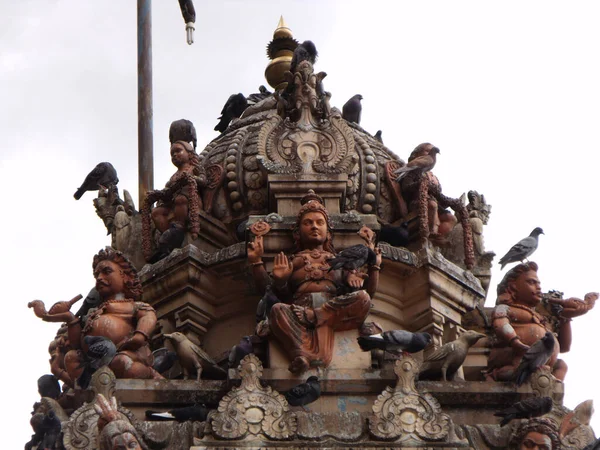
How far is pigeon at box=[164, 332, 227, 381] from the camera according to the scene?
30469 millimetres

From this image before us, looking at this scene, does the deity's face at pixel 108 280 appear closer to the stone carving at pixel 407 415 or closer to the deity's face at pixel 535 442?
the stone carving at pixel 407 415

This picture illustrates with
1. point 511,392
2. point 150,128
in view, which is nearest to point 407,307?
point 511,392

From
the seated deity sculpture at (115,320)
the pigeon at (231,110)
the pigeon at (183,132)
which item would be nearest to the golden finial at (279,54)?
the pigeon at (231,110)

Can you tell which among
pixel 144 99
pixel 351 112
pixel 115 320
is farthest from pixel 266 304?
pixel 144 99

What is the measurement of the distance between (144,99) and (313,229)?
7.97 meters

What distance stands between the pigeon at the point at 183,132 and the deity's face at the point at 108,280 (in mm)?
4331

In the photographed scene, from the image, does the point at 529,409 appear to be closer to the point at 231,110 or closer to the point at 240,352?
the point at 240,352

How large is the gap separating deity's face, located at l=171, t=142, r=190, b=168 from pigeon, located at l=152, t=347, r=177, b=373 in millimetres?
4113

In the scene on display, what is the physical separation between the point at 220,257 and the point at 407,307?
9.31ft

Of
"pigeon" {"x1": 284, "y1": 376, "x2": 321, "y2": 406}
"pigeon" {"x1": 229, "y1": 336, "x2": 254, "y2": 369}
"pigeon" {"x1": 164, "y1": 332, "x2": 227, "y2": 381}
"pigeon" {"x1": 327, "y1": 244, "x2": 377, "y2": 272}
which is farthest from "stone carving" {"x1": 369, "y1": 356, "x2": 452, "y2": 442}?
"pigeon" {"x1": 164, "y1": 332, "x2": 227, "y2": 381}

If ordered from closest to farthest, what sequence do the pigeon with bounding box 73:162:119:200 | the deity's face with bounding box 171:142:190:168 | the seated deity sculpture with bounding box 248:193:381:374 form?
the seated deity sculpture with bounding box 248:193:381:374, the deity's face with bounding box 171:142:190:168, the pigeon with bounding box 73:162:119:200

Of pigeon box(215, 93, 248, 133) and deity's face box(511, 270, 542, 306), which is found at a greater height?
pigeon box(215, 93, 248, 133)

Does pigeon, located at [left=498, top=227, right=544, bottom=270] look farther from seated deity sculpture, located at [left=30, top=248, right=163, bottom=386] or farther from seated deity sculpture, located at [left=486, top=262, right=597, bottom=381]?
seated deity sculpture, located at [left=30, top=248, right=163, bottom=386]

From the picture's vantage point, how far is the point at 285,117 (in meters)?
34.0
